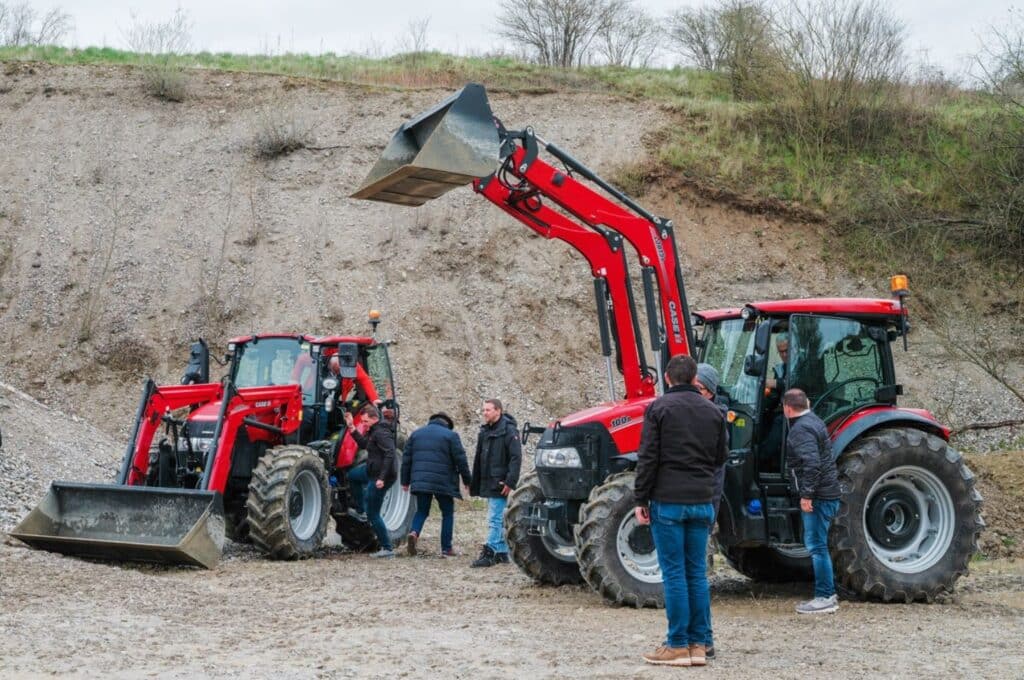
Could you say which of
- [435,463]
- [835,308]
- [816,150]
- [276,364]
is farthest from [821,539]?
[816,150]

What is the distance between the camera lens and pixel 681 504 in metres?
7.06

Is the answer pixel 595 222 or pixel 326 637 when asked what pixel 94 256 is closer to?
pixel 595 222

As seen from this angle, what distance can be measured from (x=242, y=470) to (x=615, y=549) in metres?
5.68

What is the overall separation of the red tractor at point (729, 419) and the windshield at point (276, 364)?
172 inches

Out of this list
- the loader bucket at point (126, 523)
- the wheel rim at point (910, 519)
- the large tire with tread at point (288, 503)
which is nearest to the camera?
the wheel rim at point (910, 519)

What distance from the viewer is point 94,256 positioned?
26109mm

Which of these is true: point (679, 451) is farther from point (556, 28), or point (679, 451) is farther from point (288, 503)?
point (556, 28)

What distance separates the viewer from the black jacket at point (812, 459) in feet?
30.1

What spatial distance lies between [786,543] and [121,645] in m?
5.26

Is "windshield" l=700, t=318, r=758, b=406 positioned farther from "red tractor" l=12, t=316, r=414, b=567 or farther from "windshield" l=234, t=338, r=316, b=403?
"windshield" l=234, t=338, r=316, b=403

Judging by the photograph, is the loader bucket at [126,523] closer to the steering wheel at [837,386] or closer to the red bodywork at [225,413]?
the red bodywork at [225,413]

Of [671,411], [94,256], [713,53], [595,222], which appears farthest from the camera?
[713,53]

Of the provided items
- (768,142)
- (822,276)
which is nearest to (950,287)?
(822,276)

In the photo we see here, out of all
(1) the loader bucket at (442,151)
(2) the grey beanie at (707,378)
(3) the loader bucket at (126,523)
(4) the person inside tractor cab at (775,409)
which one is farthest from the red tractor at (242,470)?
(4) the person inside tractor cab at (775,409)
